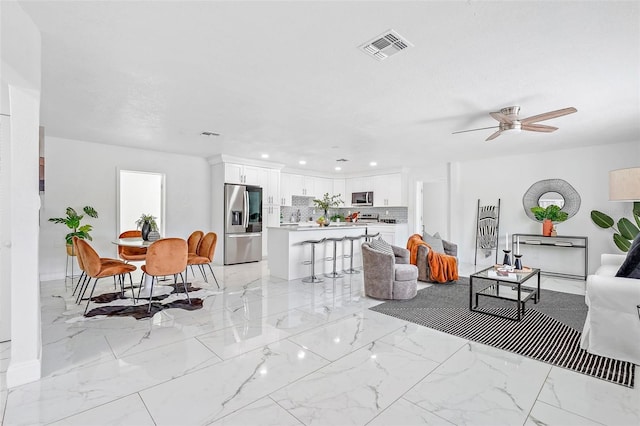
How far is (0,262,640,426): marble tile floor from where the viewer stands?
1864 millimetres

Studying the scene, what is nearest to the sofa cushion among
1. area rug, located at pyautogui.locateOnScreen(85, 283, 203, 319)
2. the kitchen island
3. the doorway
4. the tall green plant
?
the kitchen island

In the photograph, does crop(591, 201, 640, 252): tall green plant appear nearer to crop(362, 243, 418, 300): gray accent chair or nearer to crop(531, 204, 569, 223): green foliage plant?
crop(531, 204, 569, 223): green foliage plant

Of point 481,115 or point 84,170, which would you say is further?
point 84,170

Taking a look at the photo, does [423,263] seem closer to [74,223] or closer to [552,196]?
[552,196]

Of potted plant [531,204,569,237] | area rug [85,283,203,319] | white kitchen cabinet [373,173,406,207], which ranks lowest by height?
area rug [85,283,203,319]

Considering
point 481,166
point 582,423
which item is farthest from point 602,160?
point 582,423

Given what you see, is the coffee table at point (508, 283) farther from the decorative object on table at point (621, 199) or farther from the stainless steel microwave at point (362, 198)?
the stainless steel microwave at point (362, 198)

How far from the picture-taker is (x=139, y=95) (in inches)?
133

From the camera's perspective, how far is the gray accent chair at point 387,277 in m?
4.21

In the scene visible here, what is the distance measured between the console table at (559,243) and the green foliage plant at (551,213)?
334 mm

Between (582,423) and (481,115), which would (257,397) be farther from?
(481,115)

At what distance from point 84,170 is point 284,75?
15.4 feet

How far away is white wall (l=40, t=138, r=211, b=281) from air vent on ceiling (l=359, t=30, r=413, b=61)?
17.7 ft

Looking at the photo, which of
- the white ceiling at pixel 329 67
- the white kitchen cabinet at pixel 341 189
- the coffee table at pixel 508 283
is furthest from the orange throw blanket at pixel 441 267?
the white kitchen cabinet at pixel 341 189
